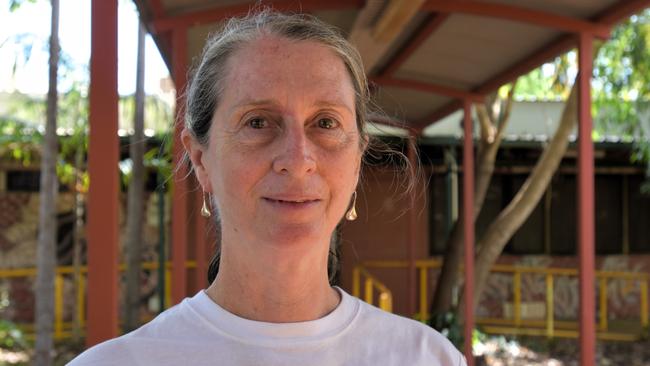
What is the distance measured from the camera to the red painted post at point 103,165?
2.74 metres

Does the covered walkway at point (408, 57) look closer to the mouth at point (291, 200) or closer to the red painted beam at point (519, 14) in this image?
the red painted beam at point (519, 14)

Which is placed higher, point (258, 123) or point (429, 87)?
point (429, 87)

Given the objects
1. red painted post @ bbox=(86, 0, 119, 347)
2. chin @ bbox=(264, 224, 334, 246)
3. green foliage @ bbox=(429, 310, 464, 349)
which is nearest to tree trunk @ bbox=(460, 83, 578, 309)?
green foliage @ bbox=(429, 310, 464, 349)

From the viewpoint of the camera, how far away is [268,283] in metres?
1.42

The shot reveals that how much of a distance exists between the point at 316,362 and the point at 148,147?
820 centimetres

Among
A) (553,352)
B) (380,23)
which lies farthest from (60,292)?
(380,23)

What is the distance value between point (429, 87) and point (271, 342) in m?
5.53

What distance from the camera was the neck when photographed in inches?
54.7

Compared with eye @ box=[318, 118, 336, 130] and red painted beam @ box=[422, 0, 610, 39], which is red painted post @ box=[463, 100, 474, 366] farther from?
eye @ box=[318, 118, 336, 130]

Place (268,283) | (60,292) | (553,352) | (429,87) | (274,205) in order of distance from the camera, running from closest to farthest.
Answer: (274,205) < (268,283) < (429,87) < (60,292) < (553,352)

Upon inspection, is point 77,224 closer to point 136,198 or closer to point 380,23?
point 136,198

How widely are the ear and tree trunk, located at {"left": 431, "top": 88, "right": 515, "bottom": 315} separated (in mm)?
7011

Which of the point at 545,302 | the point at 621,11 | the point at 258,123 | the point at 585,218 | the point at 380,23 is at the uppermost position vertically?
the point at 621,11

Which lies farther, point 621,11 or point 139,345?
point 621,11
